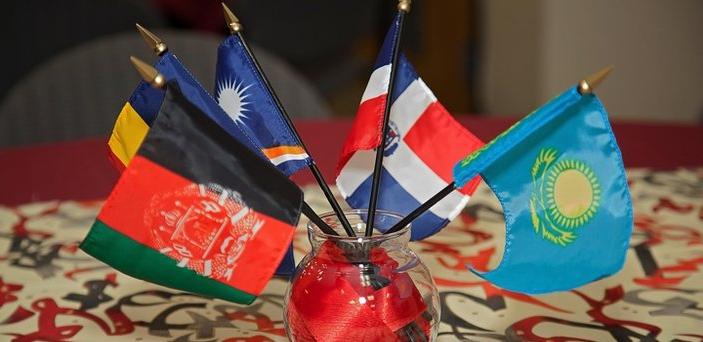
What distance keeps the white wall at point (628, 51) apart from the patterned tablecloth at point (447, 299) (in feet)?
7.78

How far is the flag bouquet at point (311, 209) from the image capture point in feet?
1.93

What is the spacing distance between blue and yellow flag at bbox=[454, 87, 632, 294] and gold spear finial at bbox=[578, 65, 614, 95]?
0.02 metres

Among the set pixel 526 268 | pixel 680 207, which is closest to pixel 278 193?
pixel 526 268

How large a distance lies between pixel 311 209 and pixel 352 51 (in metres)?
4.07

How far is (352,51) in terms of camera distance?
15.4 feet

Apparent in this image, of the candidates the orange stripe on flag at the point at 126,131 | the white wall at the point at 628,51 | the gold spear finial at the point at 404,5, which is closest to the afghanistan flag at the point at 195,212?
the orange stripe on flag at the point at 126,131

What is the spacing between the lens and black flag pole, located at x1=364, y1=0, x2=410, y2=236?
2.24 feet

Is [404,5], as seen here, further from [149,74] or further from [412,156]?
[149,74]

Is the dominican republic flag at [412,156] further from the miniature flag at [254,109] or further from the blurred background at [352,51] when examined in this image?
the blurred background at [352,51]

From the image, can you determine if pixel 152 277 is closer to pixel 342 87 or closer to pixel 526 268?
pixel 526 268

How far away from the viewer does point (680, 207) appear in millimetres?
1125

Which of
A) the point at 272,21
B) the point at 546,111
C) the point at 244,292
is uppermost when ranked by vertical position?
the point at 272,21

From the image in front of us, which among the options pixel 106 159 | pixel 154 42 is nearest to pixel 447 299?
pixel 154 42

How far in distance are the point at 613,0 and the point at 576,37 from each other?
0.18 m
